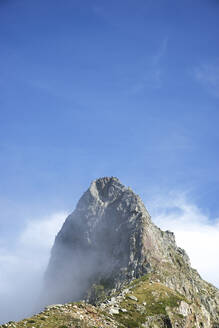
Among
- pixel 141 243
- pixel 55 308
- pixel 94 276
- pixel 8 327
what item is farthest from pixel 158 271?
pixel 8 327

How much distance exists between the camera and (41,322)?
1944 inches

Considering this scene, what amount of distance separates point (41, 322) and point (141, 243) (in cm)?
12926

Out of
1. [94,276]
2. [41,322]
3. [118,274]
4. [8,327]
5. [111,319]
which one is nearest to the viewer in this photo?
[8,327]

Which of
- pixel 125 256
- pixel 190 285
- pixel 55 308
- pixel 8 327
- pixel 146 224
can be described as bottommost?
pixel 8 327

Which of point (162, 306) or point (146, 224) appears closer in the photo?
point (162, 306)

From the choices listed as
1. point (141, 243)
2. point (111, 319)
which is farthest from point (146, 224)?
point (111, 319)

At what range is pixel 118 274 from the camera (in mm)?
166125

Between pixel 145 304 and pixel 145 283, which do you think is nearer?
pixel 145 304

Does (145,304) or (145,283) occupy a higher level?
(145,283)

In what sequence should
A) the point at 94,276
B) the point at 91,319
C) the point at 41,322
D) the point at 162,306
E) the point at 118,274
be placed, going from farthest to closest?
the point at 94,276
the point at 118,274
the point at 162,306
the point at 91,319
the point at 41,322

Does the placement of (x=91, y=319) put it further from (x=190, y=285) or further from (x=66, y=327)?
(x=190, y=285)

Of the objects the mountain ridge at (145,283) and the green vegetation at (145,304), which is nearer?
the green vegetation at (145,304)

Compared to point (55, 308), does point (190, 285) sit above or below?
above

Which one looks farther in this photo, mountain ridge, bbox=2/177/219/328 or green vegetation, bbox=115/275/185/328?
mountain ridge, bbox=2/177/219/328
